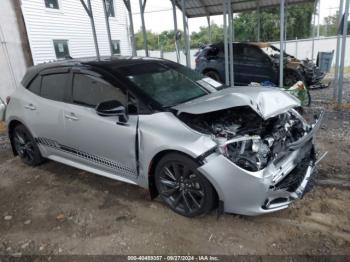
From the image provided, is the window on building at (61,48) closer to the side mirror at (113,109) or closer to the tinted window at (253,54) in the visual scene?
the tinted window at (253,54)

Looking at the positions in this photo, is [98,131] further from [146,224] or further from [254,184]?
[254,184]

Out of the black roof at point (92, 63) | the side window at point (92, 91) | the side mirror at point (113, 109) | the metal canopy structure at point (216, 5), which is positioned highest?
the metal canopy structure at point (216, 5)

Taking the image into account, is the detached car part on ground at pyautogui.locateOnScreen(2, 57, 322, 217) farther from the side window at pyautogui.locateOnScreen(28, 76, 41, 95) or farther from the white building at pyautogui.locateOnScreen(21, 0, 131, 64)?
the white building at pyautogui.locateOnScreen(21, 0, 131, 64)

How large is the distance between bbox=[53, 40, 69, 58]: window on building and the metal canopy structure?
542 cm

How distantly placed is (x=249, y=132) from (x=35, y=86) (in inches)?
119

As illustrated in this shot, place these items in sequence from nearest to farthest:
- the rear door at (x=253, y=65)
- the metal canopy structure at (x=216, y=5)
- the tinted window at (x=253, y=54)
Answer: the rear door at (x=253, y=65) < the tinted window at (x=253, y=54) < the metal canopy structure at (x=216, y=5)

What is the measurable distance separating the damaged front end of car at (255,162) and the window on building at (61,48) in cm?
1142

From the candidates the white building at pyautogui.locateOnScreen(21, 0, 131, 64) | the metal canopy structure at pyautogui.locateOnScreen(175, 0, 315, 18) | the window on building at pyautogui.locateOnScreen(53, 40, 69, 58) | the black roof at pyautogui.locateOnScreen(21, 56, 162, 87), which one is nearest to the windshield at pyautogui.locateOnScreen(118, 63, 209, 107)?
the black roof at pyautogui.locateOnScreen(21, 56, 162, 87)

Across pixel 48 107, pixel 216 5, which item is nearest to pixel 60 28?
pixel 216 5

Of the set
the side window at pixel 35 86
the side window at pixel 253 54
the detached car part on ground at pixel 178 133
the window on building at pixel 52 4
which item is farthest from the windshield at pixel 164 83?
the window on building at pixel 52 4

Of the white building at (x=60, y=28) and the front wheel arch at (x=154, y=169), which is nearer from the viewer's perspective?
the front wheel arch at (x=154, y=169)

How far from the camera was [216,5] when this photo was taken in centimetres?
1152

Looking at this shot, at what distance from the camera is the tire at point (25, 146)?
13.9ft

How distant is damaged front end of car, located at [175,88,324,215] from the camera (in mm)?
2441
